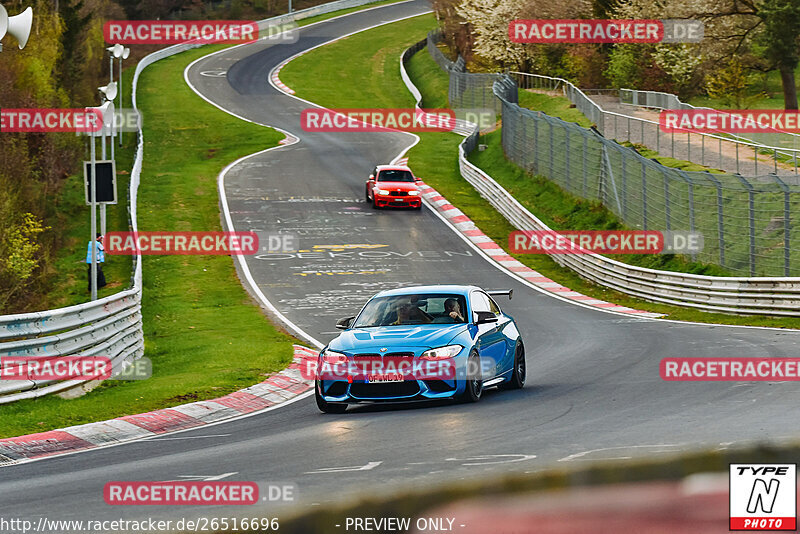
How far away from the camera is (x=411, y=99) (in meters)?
75.9

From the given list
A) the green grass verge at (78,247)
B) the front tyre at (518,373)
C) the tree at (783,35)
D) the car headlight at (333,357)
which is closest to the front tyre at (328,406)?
the car headlight at (333,357)

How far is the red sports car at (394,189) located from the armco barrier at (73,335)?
23410mm

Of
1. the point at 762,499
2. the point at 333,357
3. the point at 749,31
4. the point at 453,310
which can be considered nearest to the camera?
the point at 762,499

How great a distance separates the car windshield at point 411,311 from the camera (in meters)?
14.7

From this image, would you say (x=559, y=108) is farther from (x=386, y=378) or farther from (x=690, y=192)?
(x=386, y=378)

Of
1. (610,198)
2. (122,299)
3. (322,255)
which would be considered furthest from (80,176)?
(122,299)

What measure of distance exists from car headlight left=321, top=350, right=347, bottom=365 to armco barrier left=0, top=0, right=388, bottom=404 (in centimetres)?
372

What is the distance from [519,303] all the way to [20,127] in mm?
25461

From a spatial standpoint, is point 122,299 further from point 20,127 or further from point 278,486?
point 20,127

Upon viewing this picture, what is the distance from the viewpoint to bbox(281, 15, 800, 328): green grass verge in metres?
31.2

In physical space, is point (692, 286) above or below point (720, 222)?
below

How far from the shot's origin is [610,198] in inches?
1448

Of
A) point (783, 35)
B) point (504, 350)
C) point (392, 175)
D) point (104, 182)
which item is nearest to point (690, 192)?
point (104, 182)

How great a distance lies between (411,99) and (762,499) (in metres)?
70.1
